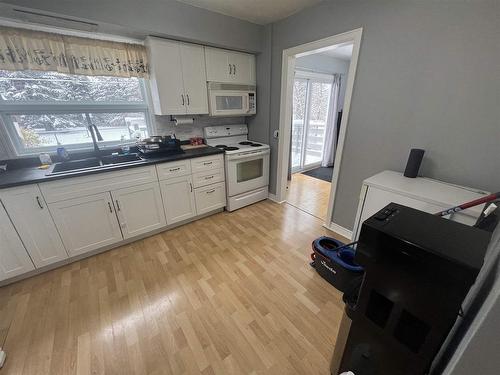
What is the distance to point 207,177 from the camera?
2664 millimetres

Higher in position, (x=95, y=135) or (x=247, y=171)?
(x=95, y=135)

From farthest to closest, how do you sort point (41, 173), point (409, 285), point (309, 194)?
point (309, 194) < point (41, 173) < point (409, 285)

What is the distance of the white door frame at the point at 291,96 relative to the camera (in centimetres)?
196

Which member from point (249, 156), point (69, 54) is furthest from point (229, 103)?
point (69, 54)

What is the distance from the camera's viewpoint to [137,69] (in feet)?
7.56

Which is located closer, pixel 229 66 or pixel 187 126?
pixel 229 66

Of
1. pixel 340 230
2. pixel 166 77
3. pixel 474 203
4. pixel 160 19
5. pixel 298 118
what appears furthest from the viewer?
pixel 298 118

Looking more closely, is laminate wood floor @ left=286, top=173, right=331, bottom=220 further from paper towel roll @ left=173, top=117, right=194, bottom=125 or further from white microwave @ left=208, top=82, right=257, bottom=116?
paper towel roll @ left=173, top=117, right=194, bottom=125

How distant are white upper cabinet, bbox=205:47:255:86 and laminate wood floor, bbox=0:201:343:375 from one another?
221 centimetres

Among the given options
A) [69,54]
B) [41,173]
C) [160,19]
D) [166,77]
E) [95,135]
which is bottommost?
[41,173]

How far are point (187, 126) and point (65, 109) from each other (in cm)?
132

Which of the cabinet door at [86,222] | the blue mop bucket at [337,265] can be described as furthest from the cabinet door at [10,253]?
the blue mop bucket at [337,265]

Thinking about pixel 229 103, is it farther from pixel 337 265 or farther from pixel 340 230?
pixel 337 265

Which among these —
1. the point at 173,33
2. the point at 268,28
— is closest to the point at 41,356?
the point at 173,33
